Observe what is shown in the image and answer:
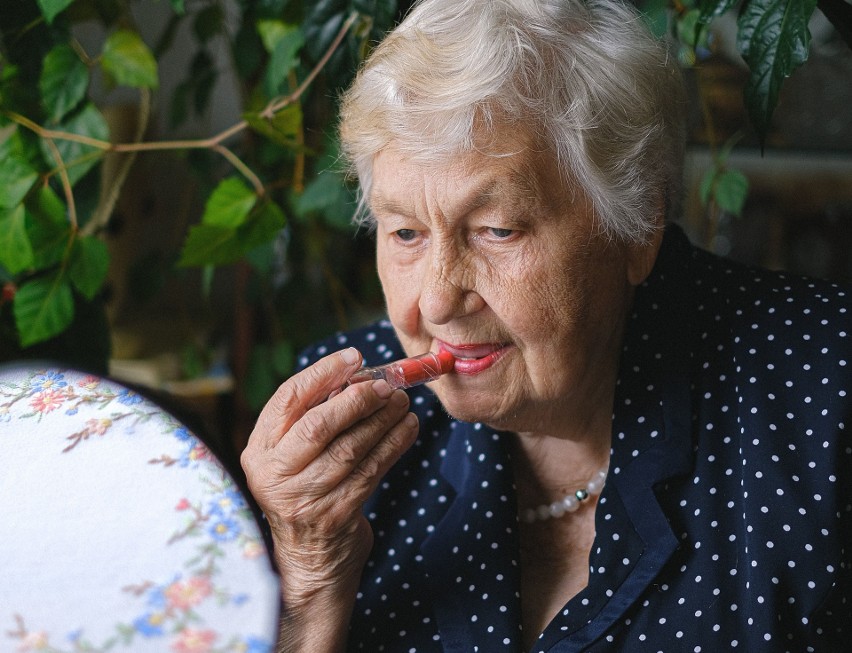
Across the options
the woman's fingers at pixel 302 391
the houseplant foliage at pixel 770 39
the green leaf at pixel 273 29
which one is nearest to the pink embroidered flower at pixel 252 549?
the woman's fingers at pixel 302 391

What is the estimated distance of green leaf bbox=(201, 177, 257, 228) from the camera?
134cm

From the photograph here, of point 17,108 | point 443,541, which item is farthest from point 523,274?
point 17,108

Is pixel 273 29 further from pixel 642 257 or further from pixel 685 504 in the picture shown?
pixel 685 504

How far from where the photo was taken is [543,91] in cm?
98

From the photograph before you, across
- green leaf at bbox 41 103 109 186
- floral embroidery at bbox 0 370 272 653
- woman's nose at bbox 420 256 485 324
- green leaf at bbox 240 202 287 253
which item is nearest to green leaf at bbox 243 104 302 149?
green leaf at bbox 240 202 287 253

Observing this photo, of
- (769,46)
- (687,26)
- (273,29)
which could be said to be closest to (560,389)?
(769,46)

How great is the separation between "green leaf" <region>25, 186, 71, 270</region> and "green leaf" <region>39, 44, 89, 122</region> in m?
0.12

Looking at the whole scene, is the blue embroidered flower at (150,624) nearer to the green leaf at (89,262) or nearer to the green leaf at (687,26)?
the green leaf at (89,262)

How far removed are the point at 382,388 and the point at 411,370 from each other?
0.07 meters

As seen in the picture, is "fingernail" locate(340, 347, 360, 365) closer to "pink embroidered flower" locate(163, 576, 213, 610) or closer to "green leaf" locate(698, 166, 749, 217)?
"pink embroidered flower" locate(163, 576, 213, 610)

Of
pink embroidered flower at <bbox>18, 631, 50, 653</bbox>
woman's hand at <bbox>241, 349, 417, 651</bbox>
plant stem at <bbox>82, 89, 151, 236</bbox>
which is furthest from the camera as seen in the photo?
plant stem at <bbox>82, 89, 151, 236</bbox>

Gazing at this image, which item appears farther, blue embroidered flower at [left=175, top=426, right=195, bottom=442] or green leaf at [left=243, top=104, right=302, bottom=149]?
green leaf at [left=243, top=104, right=302, bottom=149]

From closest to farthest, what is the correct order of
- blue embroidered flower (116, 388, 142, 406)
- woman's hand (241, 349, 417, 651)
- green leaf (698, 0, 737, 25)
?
blue embroidered flower (116, 388, 142, 406)
woman's hand (241, 349, 417, 651)
green leaf (698, 0, 737, 25)

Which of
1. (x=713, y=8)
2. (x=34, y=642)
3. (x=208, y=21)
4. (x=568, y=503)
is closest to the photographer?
(x=34, y=642)
